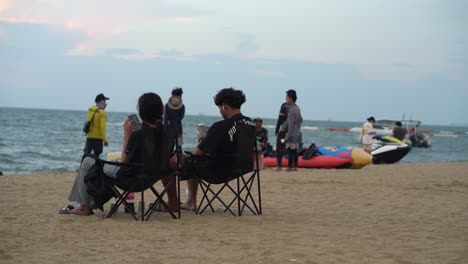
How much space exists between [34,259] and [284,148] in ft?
32.1

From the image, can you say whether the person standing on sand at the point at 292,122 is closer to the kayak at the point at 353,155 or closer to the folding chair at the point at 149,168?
the kayak at the point at 353,155

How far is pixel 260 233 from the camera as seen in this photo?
5363 millimetres

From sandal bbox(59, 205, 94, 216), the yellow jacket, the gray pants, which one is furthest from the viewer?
the yellow jacket

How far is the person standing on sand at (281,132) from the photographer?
13.1 meters

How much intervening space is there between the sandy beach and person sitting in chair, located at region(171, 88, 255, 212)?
52 centimetres

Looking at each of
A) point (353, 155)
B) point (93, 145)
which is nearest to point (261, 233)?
point (93, 145)

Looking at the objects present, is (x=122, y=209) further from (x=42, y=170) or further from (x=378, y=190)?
(x=42, y=170)

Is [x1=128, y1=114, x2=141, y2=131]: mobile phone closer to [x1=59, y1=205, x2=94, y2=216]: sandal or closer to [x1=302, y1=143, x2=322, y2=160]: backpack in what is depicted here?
[x1=59, y1=205, x2=94, y2=216]: sandal

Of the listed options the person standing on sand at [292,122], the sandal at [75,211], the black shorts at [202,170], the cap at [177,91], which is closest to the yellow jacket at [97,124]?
the cap at [177,91]

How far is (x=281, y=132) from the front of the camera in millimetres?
13281

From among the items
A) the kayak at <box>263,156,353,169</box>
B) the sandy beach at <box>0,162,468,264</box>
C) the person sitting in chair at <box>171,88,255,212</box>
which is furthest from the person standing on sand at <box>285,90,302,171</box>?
the person sitting in chair at <box>171,88,255,212</box>

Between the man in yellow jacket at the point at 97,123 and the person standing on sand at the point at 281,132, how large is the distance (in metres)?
3.88

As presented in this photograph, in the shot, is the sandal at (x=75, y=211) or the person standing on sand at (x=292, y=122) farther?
the person standing on sand at (x=292, y=122)

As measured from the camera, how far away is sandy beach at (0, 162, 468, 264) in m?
4.44
